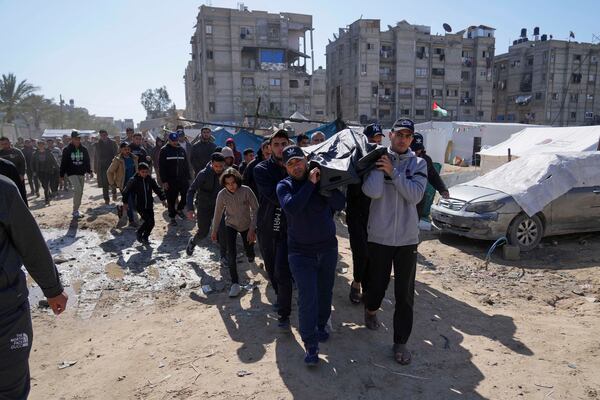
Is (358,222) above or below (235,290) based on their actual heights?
above

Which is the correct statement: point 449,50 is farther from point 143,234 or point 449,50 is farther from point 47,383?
point 47,383

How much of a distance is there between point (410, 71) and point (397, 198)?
56.3 metres

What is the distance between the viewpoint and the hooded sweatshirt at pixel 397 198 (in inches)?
125

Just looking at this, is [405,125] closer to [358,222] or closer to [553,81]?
[358,222]

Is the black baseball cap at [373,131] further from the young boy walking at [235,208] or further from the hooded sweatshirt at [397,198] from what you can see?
the young boy walking at [235,208]

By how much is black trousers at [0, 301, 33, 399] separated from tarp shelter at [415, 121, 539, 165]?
23944 mm

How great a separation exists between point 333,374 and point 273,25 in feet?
174

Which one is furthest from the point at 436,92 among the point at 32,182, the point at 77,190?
the point at 77,190

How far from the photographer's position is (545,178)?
6.91 m

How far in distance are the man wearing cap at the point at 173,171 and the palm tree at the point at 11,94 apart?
3593 cm

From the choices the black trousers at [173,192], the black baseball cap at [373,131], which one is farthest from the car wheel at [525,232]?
the black trousers at [173,192]

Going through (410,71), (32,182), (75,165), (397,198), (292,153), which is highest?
(410,71)

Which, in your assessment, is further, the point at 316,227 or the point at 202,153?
the point at 202,153

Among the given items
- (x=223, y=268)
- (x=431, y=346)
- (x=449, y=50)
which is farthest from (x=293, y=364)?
(x=449, y=50)
